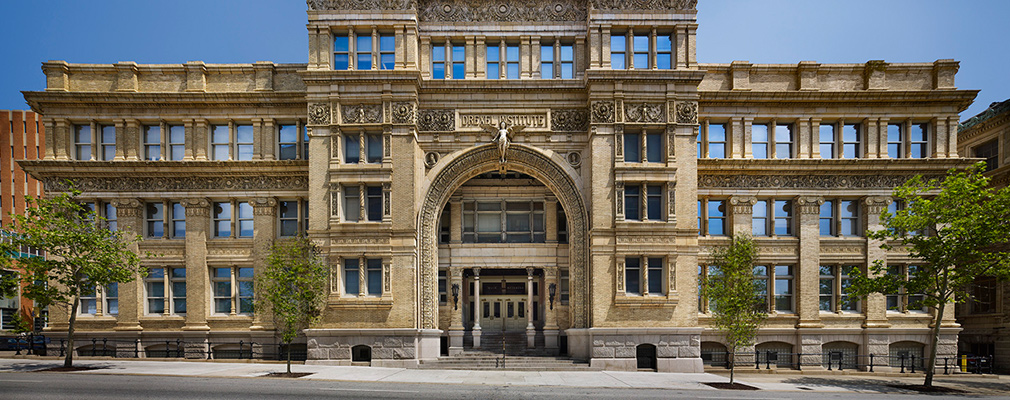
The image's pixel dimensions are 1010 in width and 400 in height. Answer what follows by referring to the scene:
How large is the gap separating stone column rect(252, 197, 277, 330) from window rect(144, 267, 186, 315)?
3.69 meters

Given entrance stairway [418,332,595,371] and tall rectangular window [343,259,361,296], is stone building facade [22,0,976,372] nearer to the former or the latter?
tall rectangular window [343,259,361,296]

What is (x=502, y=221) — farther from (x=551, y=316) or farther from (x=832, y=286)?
(x=832, y=286)

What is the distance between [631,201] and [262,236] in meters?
17.5

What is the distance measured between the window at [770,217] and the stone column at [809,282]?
600 mm

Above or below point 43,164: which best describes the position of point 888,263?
below

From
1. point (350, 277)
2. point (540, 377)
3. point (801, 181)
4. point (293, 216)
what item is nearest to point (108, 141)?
point (293, 216)

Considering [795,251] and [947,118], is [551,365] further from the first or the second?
[947,118]

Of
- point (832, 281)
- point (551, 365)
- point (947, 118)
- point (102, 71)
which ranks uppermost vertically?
point (102, 71)

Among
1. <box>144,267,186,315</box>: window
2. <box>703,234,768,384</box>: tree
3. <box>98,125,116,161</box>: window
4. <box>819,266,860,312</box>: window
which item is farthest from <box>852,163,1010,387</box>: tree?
<box>98,125,116,161</box>: window

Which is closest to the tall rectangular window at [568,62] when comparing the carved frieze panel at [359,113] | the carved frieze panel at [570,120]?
the carved frieze panel at [570,120]

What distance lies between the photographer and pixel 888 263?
27.1 m

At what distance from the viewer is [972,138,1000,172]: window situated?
3041 cm

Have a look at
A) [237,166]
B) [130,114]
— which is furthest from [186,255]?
[130,114]

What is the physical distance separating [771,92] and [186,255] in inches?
1148
